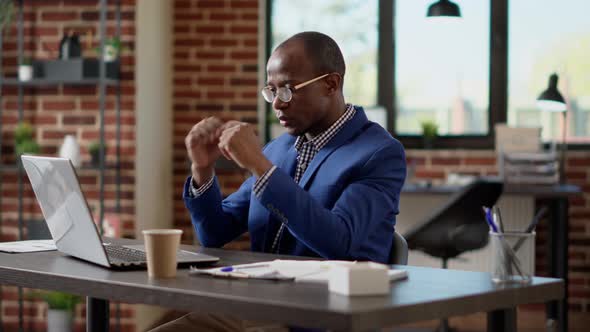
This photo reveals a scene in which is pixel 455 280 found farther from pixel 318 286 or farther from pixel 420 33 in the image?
pixel 420 33

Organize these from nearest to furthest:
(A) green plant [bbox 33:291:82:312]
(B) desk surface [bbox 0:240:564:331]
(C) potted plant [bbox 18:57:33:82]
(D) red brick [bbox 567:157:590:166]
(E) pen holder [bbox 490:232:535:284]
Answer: (B) desk surface [bbox 0:240:564:331]
(E) pen holder [bbox 490:232:535:284]
(A) green plant [bbox 33:291:82:312]
(C) potted plant [bbox 18:57:33:82]
(D) red brick [bbox 567:157:590:166]

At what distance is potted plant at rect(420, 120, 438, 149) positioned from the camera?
5516 mm

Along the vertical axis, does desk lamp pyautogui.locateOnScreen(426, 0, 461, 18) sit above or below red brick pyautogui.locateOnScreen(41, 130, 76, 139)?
above

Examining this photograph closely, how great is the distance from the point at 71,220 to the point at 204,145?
440 millimetres

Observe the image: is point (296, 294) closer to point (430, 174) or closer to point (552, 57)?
point (430, 174)

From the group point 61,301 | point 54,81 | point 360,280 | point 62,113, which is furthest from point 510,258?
point 62,113

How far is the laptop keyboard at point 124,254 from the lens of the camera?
6.18ft

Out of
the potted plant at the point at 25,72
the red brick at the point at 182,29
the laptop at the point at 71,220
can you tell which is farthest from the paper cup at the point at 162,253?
the red brick at the point at 182,29

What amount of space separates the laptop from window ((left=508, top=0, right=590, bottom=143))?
3.93 metres

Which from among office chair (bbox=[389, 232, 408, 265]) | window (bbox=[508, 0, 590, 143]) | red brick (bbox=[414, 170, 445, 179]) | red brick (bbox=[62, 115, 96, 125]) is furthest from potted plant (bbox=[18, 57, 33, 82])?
office chair (bbox=[389, 232, 408, 265])

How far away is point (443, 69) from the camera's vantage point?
5.65 m

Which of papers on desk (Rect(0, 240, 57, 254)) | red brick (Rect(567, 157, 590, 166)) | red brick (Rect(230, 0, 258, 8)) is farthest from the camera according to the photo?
red brick (Rect(230, 0, 258, 8))

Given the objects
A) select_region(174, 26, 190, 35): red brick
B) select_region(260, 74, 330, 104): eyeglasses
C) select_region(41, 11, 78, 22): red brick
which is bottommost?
select_region(260, 74, 330, 104): eyeglasses

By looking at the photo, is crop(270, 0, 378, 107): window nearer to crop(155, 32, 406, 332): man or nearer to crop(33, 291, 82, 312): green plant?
crop(33, 291, 82, 312): green plant
